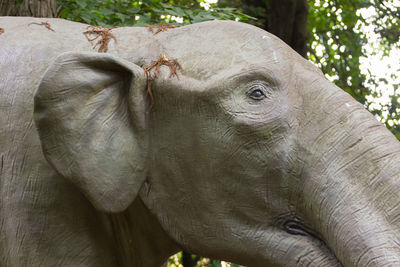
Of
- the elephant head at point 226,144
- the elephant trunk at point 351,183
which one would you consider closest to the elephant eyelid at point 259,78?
the elephant head at point 226,144

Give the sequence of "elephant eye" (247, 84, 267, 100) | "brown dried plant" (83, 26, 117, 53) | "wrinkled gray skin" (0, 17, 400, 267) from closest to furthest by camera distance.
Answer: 1. "wrinkled gray skin" (0, 17, 400, 267)
2. "elephant eye" (247, 84, 267, 100)
3. "brown dried plant" (83, 26, 117, 53)

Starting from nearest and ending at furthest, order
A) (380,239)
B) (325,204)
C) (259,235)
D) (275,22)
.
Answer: (380,239)
(325,204)
(259,235)
(275,22)

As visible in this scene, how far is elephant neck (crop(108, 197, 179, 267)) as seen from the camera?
2344 millimetres

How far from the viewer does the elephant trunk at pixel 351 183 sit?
182cm

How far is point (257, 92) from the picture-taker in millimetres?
2078

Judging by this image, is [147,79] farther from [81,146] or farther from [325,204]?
[325,204]

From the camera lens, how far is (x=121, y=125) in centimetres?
214

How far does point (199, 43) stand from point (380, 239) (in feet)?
2.78

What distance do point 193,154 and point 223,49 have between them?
1.12 ft

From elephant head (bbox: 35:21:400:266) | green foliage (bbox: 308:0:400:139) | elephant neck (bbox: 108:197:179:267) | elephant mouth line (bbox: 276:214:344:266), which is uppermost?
elephant head (bbox: 35:21:400:266)

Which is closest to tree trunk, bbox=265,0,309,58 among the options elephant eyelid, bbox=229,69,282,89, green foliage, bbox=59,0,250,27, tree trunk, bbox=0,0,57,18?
green foliage, bbox=59,0,250,27

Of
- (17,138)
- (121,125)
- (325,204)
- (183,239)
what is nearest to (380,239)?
(325,204)

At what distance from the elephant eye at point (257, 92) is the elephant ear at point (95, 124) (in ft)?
1.09

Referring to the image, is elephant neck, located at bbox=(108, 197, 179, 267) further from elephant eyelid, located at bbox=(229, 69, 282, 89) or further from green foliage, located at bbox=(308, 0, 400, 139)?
green foliage, located at bbox=(308, 0, 400, 139)
